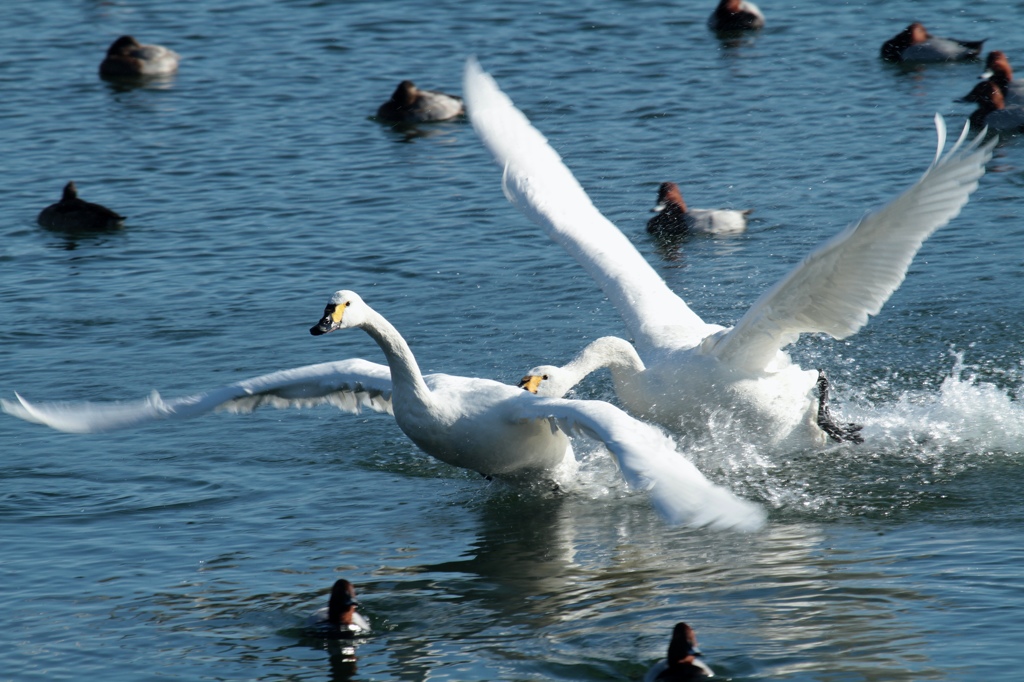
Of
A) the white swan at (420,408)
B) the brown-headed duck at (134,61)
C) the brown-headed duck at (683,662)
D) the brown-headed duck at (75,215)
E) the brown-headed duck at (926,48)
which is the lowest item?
the brown-headed duck at (683,662)

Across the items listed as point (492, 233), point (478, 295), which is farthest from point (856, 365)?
point (492, 233)

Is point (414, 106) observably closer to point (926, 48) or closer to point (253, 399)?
point (926, 48)

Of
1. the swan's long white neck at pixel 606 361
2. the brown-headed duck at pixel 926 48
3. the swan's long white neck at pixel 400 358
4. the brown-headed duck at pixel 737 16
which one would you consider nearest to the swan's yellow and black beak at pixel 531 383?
the swan's long white neck at pixel 606 361

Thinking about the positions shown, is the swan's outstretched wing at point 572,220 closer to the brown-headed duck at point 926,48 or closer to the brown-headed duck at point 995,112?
the brown-headed duck at point 995,112

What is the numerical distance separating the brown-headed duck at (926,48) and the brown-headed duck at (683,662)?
13675 mm

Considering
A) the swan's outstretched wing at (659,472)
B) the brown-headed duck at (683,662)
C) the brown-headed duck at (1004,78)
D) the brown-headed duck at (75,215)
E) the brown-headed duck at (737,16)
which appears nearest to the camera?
the swan's outstretched wing at (659,472)

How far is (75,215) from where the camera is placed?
14883mm

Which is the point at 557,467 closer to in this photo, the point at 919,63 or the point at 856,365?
the point at 856,365

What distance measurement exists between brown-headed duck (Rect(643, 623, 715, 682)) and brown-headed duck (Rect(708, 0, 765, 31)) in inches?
602

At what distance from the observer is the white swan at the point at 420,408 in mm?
7824

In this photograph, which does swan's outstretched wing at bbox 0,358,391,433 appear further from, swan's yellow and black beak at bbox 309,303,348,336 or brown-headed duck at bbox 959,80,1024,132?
brown-headed duck at bbox 959,80,1024,132

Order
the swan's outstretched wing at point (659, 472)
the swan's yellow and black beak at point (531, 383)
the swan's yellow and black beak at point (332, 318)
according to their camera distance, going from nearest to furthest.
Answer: the swan's outstretched wing at point (659, 472)
the swan's yellow and black beak at point (332, 318)
the swan's yellow and black beak at point (531, 383)

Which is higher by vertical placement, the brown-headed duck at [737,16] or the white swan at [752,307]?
the brown-headed duck at [737,16]

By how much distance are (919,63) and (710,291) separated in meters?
7.58
